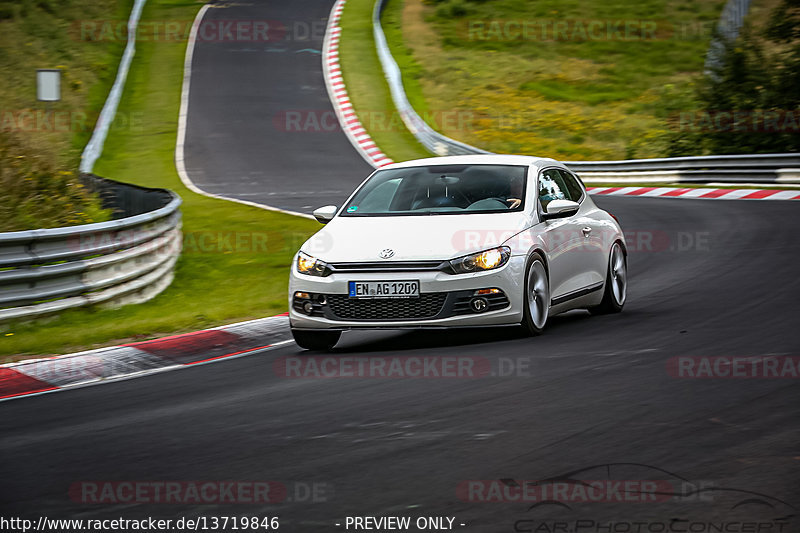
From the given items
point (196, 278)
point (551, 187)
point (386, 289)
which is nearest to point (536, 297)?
point (386, 289)

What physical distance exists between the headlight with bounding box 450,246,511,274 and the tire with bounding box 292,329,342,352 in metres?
1.21

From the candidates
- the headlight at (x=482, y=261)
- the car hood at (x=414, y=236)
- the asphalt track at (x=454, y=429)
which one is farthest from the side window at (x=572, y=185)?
the headlight at (x=482, y=261)

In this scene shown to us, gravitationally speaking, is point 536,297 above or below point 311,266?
below

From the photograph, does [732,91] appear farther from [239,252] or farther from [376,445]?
[376,445]

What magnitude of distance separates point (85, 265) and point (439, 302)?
14.9 feet

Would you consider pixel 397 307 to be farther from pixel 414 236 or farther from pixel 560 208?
pixel 560 208

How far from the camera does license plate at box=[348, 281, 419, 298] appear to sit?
8.91 meters

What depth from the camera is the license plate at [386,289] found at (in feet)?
29.2

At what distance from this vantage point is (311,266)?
367 inches

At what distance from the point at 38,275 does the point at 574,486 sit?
7583 millimetres

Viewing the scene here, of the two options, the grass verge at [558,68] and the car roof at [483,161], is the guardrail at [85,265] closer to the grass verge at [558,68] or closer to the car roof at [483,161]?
the car roof at [483,161]

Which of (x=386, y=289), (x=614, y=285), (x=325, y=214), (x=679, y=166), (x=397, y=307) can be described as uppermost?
(x=325, y=214)

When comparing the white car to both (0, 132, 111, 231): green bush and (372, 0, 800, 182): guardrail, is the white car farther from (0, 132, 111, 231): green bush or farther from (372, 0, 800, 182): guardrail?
(372, 0, 800, 182): guardrail

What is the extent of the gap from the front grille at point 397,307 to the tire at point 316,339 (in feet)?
1.58
